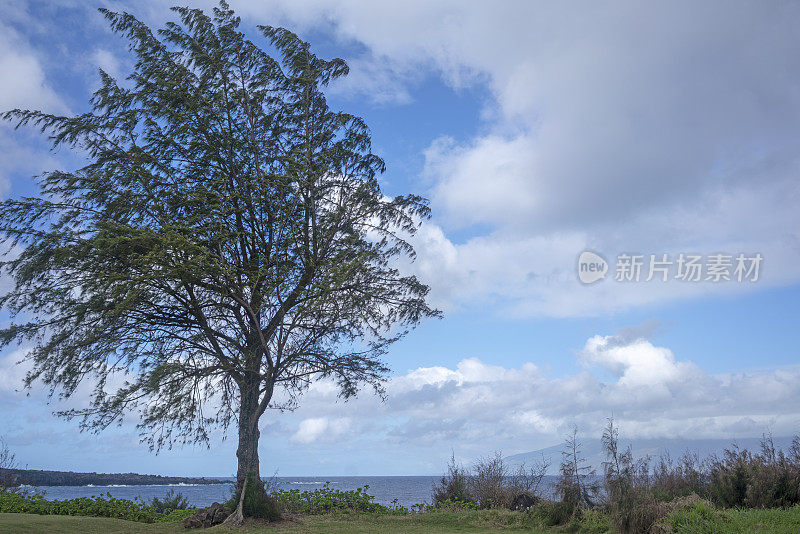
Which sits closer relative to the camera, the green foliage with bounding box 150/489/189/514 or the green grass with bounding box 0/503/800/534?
the green grass with bounding box 0/503/800/534

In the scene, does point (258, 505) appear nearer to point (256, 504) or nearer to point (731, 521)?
point (256, 504)

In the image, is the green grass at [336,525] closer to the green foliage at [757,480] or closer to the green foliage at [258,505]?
the green foliage at [258,505]

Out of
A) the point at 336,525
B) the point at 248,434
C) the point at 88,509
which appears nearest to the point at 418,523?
the point at 336,525

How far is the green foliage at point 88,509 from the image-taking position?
1669cm

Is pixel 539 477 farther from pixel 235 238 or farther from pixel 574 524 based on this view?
pixel 235 238

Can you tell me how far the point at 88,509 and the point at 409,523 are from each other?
31.3ft

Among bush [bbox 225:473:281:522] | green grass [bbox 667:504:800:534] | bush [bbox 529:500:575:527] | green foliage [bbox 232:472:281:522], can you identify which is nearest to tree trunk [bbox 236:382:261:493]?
bush [bbox 225:473:281:522]

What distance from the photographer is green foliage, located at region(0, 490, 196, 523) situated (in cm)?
1669

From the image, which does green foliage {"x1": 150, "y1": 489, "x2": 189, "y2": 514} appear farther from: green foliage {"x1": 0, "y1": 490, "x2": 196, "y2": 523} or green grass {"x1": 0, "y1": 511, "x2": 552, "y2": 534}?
green grass {"x1": 0, "y1": 511, "x2": 552, "y2": 534}

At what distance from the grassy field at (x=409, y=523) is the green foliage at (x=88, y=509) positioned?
1548 millimetres

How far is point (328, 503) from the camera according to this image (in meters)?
18.2

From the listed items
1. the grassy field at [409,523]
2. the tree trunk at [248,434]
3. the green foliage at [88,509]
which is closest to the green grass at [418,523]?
the grassy field at [409,523]

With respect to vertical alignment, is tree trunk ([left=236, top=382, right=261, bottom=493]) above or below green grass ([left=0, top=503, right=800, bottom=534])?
above

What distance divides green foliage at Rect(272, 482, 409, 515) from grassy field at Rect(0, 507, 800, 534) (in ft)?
3.34
